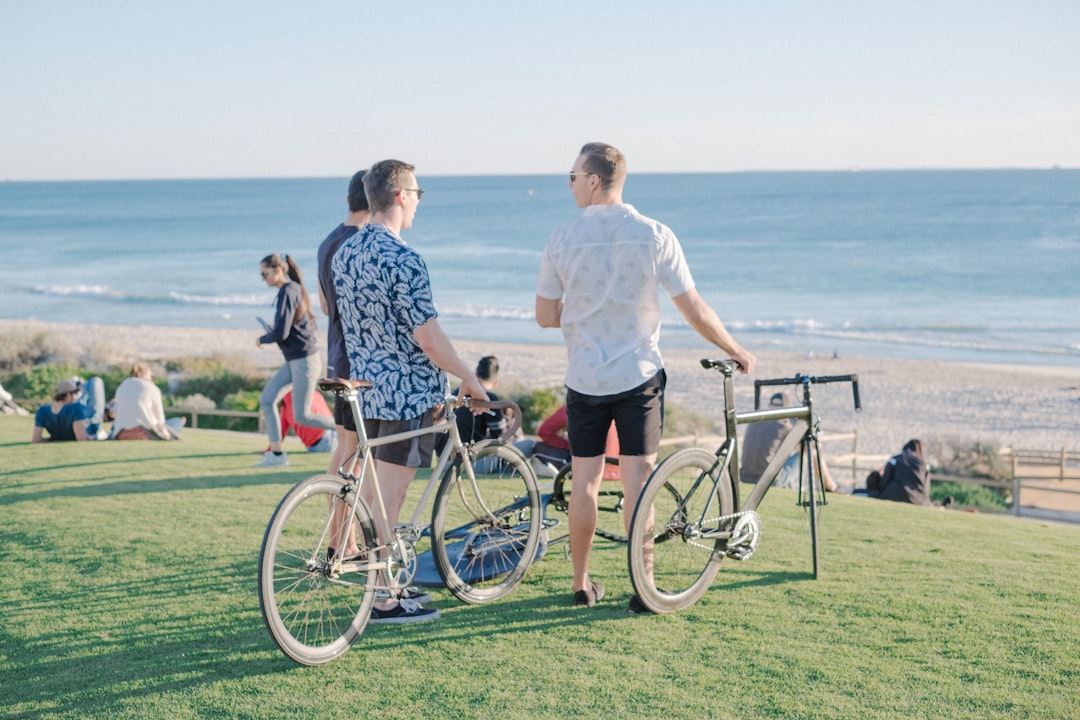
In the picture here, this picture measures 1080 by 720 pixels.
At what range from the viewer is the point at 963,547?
5785 millimetres

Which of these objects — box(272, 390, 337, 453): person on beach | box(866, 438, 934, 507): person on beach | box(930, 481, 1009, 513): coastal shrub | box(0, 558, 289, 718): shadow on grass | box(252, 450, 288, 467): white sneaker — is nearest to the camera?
box(0, 558, 289, 718): shadow on grass

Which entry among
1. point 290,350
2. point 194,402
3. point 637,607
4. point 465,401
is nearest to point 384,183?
point 465,401

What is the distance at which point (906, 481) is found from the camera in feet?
29.5

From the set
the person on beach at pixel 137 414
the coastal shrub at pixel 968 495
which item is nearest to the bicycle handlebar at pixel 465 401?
the person on beach at pixel 137 414

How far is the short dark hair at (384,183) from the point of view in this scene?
413 cm

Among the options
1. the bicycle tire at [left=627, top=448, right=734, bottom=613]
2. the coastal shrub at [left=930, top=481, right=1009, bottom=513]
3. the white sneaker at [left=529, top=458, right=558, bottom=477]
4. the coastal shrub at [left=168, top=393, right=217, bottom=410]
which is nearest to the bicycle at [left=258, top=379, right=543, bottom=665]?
the bicycle tire at [left=627, top=448, right=734, bottom=613]

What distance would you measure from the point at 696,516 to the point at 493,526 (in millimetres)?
898

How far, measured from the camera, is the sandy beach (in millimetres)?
21500

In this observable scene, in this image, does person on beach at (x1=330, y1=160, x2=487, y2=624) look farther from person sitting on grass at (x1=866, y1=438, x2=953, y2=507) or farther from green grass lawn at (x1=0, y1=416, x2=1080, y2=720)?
person sitting on grass at (x1=866, y1=438, x2=953, y2=507)

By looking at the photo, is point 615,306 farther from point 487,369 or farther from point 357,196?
point 487,369

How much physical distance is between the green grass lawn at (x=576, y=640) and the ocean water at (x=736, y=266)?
28.3m

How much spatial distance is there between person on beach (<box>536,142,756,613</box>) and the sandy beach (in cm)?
1457

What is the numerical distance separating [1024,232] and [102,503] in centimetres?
8110

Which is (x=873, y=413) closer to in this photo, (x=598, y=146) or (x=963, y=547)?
(x=963, y=547)
